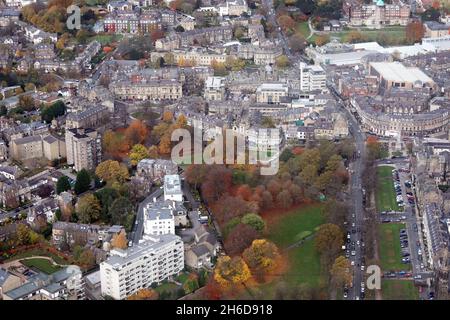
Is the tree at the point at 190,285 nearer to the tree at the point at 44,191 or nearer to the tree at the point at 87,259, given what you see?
the tree at the point at 87,259

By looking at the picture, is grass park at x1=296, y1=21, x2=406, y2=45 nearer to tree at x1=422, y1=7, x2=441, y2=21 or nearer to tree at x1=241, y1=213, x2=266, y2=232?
tree at x1=422, y1=7, x2=441, y2=21

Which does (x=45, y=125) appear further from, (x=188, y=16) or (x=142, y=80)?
(x=188, y=16)

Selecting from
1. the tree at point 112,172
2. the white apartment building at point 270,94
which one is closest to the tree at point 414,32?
the white apartment building at point 270,94

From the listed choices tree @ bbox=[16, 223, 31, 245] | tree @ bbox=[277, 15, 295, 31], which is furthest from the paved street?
tree @ bbox=[277, 15, 295, 31]

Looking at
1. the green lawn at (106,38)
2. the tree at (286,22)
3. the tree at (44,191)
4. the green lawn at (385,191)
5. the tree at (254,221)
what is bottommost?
the tree at (44,191)

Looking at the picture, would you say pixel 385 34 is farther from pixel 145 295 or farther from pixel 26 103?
pixel 145 295
